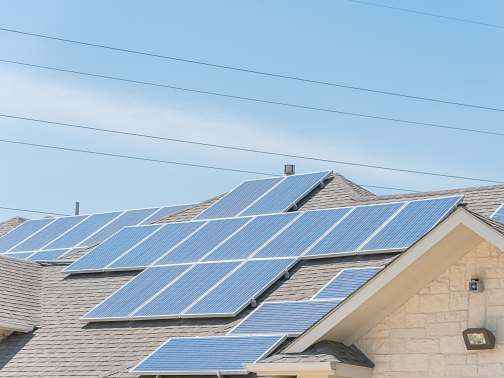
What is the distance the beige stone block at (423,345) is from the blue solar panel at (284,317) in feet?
4.97

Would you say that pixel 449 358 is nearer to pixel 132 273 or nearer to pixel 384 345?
pixel 384 345

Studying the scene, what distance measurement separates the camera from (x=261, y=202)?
80.7 feet

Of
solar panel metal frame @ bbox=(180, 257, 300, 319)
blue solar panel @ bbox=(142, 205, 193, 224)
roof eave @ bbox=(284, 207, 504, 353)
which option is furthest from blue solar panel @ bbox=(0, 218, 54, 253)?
roof eave @ bbox=(284, 207, 504, 353)

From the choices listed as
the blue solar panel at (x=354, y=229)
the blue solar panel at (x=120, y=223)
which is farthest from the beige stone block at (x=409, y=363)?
the blue solar panel at (x=120, y=223)

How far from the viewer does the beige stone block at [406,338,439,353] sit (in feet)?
52.2

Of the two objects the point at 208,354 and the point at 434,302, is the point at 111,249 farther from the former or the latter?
the point at 434,302

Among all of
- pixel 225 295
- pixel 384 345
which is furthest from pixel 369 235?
pixel 384 345

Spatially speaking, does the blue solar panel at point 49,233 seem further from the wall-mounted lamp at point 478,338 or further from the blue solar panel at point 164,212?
the wall-mounted lamp at point 478,338

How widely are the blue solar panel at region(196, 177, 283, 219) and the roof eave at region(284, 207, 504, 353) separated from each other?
860cm

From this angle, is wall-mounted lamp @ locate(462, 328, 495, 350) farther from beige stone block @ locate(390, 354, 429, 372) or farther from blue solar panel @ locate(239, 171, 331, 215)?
blue solar panel @ locate(239, 171, 331, 215)

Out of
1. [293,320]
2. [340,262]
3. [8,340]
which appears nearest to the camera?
[293,320]

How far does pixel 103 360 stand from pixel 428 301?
651 centimetres

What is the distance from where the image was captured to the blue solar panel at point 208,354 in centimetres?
1691

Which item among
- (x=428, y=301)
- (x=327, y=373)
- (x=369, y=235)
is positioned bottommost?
(x=327, y=373)
